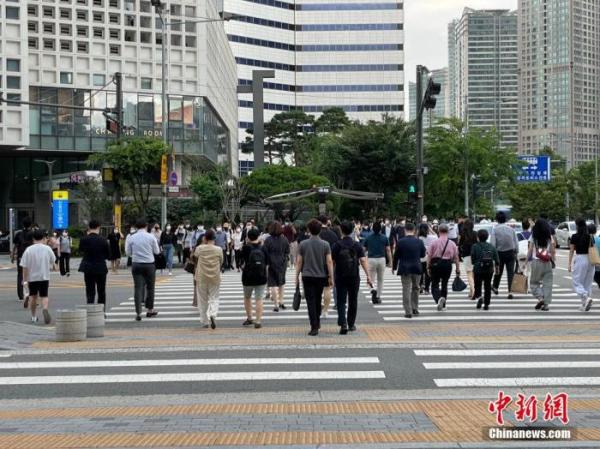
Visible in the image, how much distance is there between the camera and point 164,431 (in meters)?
7.15

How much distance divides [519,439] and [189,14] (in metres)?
53.5

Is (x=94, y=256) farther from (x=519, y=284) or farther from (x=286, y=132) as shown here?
(x=286, y=132)

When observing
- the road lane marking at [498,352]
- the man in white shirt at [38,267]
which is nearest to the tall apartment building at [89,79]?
the man in white shirt at [38,267]

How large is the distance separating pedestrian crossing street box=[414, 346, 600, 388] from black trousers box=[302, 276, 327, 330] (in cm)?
200

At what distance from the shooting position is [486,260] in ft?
52.6

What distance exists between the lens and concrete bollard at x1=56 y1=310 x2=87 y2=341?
41.3 ft

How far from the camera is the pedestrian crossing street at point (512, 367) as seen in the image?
9.12 meters

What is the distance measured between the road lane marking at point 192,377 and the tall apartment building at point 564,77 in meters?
118

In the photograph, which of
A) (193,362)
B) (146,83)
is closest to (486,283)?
(193,362)

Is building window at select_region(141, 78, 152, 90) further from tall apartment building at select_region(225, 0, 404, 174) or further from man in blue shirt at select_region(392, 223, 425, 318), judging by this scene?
tall apartment building at select_region(225, 0, 404, 174)

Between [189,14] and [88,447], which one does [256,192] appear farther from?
[88,447]

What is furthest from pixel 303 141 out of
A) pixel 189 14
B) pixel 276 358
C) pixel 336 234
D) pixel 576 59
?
pixel 276 358

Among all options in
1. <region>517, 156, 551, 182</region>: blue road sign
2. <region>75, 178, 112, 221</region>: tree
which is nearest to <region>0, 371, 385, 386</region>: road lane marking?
<region>75, 178, 112, 221</region>: tree

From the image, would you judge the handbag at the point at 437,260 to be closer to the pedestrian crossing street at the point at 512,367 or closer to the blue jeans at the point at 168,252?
the pedestrian crossing street at the point at 512,367
